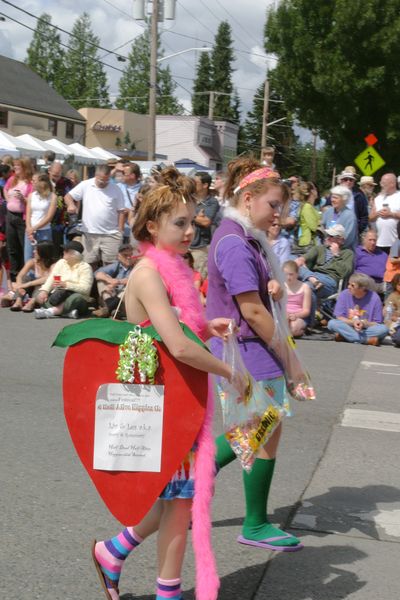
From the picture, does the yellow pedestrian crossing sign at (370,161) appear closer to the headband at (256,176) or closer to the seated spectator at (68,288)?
the seated spectator at (68,288)

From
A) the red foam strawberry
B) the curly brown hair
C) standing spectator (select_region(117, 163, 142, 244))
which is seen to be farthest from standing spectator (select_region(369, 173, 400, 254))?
the red foam strawberry

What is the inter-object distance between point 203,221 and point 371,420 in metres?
5.37

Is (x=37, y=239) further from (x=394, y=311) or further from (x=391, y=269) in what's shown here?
(x=394, y=311)

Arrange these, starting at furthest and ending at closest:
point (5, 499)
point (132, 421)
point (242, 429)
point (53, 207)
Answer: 1. point (53, 207)
2. point (5, 499)
3. point (242, 429)
4. point (132, 421)

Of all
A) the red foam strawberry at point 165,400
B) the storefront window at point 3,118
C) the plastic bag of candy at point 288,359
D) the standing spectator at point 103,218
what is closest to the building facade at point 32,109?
the storefront window at point 3,118

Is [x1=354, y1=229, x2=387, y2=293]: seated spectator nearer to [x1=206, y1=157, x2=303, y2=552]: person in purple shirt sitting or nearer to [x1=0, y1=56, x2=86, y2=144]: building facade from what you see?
[x1=206, y1=157, x2=303, y2=552]: person in purple shirt sitting

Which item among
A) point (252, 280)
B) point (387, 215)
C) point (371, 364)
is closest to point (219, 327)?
point (252, 280)

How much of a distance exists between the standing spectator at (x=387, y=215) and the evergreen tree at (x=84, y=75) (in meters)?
84.6

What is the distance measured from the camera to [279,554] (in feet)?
13.5

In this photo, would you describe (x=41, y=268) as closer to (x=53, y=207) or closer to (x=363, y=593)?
(x=53, y=207)

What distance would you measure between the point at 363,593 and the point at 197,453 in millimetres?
1148

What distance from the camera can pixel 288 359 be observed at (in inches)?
159

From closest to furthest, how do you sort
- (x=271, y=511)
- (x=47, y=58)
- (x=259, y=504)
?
(x=259, y=504), (x=271, y=511), (x=47, y=58)

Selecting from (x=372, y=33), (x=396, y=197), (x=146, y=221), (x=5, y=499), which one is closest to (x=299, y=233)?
(x=396, y=197)
